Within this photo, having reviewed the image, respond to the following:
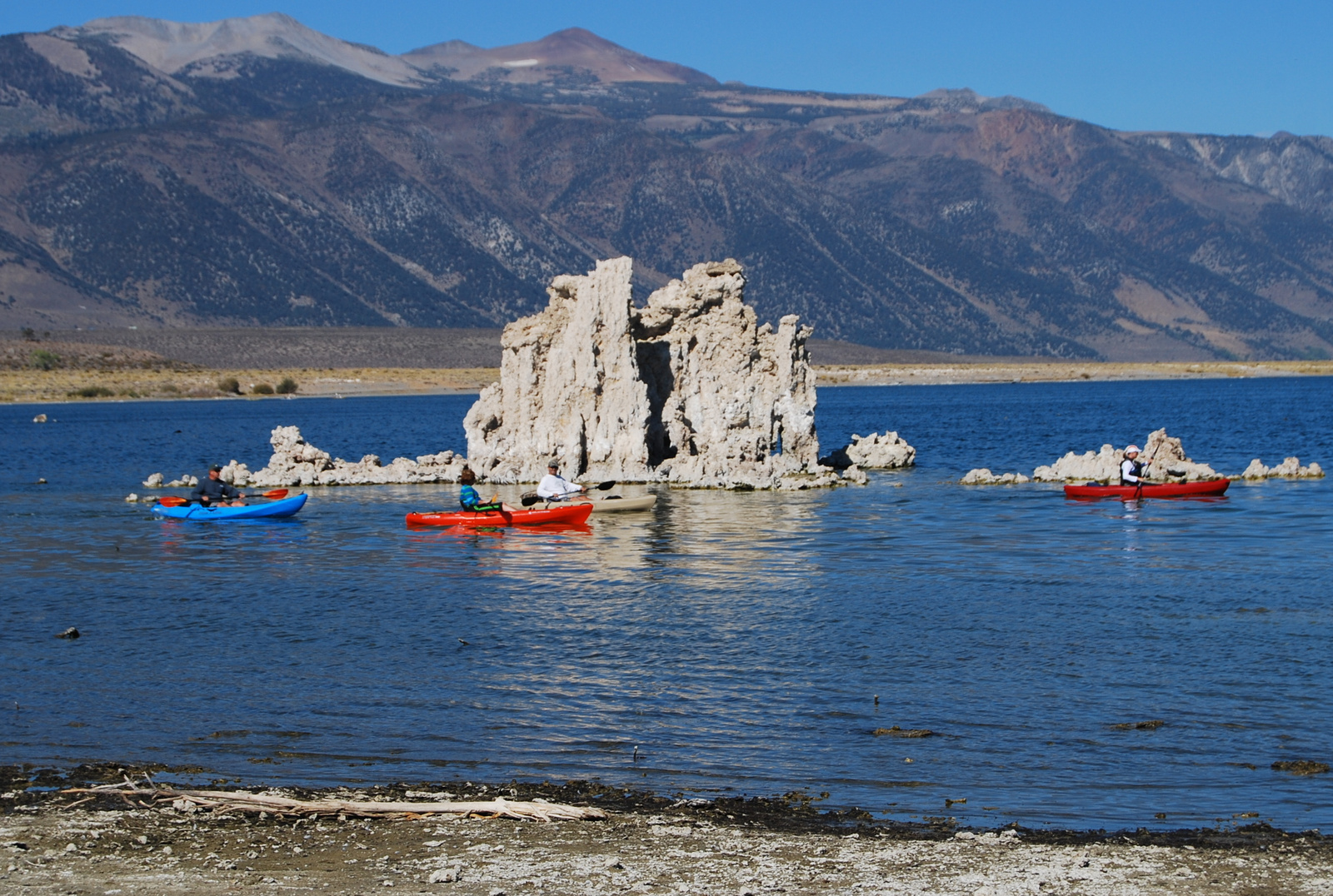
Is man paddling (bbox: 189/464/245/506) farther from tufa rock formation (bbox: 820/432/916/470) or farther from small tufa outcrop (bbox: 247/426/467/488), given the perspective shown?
tufa rock formation (bbox: 820/432/916/470)

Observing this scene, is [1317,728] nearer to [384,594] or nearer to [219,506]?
[384,594]

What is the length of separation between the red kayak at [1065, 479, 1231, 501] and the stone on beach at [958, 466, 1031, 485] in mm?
5017

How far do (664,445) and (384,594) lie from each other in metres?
22.3

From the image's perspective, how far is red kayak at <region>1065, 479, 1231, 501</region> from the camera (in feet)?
131

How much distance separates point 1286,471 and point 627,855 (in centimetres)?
3938

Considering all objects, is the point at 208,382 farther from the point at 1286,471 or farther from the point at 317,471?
the point at 1286,471

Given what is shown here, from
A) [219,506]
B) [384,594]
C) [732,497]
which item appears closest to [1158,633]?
[384,594]

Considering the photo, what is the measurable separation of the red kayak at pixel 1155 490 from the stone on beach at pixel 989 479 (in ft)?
16.5

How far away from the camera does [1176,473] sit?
141 feet

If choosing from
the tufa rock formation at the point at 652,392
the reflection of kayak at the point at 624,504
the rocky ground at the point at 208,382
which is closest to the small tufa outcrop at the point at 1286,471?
the tufa rock formation at the point at 652,392

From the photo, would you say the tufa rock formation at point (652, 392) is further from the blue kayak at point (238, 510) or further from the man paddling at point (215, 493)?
the man paddling at point (215, 493)

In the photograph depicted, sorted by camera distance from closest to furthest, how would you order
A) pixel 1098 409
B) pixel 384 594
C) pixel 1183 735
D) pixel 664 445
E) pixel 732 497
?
1. pixel 1183 735
2. pixel 384 594
3. pixel 732 497
4. pixel 664 445
5. pixel 1098 409

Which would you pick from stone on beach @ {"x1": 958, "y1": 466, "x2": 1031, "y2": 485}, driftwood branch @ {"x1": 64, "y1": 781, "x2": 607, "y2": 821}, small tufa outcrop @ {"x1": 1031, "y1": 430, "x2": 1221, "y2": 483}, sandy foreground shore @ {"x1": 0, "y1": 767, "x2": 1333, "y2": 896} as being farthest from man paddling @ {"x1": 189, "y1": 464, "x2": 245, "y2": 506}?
driftwood branch @ {"x1": 64, "y1": 781, "x2": 607, "y2": 821}

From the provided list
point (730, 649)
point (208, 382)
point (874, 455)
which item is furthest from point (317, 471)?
point (208, 382)
